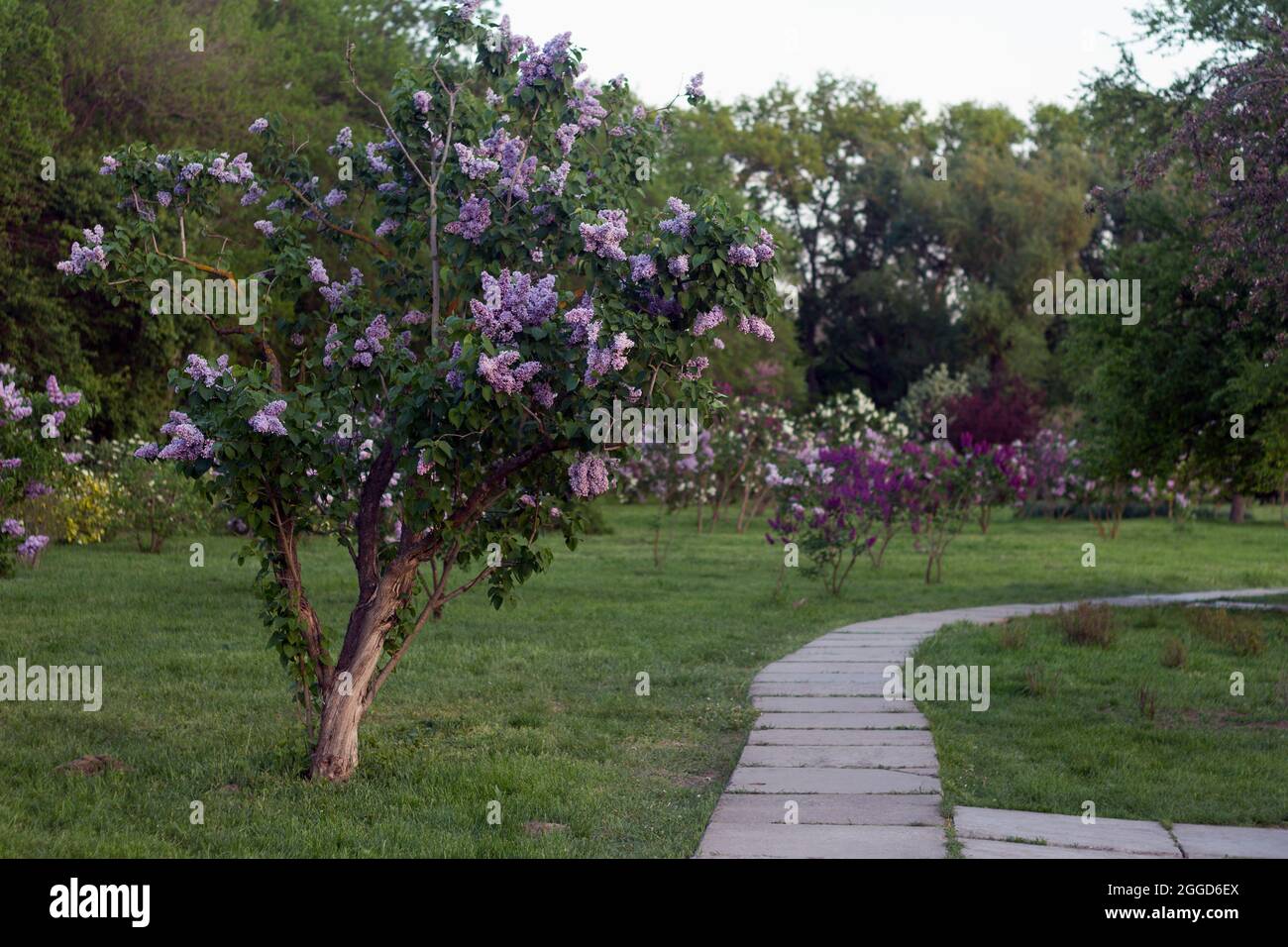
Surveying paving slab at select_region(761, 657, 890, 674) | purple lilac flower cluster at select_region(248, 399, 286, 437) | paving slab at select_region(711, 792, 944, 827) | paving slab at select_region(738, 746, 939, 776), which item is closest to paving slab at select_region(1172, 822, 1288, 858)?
paving slab at select_region(711, 792, 944, 827)

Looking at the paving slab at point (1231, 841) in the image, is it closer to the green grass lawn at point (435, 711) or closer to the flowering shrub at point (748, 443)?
the green grass lawn at point (435, 711)

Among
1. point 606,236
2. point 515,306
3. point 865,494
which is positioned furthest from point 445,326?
point 865,494

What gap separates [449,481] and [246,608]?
7.26 metres

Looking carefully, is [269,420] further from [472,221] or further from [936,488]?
[936,488]

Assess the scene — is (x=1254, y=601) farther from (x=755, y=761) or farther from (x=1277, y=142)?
(x=755, y=761)

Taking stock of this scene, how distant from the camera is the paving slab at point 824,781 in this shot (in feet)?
21.4

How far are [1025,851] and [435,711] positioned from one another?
4122mm

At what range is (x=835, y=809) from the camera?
6.11m

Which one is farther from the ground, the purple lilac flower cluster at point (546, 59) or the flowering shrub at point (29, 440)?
the purple lilac flower cluster at point (546, 59)

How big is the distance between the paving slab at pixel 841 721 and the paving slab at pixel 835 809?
1586 millimetres

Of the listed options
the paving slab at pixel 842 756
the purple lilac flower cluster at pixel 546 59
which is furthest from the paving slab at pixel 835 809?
the purple lilac flower cluster at pixel 546 59

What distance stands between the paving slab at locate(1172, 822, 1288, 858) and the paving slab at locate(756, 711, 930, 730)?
2199mm

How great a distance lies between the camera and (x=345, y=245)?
776 centimetres

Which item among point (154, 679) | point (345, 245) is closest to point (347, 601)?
point (154, 679)
